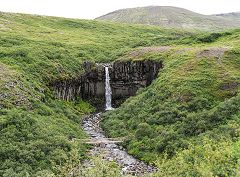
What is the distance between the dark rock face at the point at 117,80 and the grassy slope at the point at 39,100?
2786mm

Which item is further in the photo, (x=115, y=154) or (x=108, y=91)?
(x=108, y=91)

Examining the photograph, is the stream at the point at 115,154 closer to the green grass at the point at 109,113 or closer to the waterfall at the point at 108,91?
the green grass at the point at 109,113

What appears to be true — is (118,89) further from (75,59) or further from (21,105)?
(21,105)

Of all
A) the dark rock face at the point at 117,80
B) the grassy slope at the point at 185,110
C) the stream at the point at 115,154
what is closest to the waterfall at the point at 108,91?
the dark rock face at the point at 117,80

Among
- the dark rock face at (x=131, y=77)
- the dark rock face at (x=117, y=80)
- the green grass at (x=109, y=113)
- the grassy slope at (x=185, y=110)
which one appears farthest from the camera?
the dark rock face at (x=131, y=77)

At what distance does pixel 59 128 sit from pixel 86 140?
14.6 ft

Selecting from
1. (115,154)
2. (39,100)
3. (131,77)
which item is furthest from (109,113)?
(115,154)

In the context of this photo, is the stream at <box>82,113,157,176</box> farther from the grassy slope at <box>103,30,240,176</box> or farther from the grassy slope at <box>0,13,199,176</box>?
the grassy slope at <box>0,13,199,176</box>

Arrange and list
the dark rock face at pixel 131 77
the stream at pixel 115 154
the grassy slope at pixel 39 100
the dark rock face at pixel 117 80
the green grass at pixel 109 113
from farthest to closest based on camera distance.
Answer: the dark rock face at pixel 131 77 → the dark rock face at pixel 117 80 → the stream at pixel 115 154 → the green grass at pixel 109 113 → the grassy slope at pixel 39 100

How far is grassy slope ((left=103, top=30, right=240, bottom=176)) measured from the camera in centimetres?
5625

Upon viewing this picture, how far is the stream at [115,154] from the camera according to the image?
53688 millimetres

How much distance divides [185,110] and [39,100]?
23696 mm

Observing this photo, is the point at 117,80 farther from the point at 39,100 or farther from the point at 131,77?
the point at 39,100

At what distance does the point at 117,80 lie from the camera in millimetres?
92812
